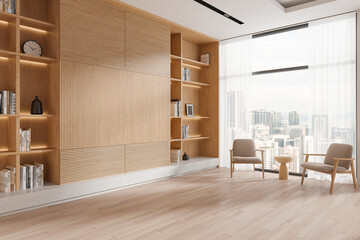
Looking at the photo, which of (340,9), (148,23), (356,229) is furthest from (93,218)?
(340,9)

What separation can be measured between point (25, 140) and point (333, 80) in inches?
228

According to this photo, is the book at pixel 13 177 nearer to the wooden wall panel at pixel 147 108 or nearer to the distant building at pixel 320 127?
the wooden wall panel at pixel 147 108

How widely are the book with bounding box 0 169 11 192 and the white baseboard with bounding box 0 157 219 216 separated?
0.39ft

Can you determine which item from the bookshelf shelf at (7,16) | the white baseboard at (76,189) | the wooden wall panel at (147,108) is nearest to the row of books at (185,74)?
the wooden wall panel at (147,108)

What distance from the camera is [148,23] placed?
17.9 feet

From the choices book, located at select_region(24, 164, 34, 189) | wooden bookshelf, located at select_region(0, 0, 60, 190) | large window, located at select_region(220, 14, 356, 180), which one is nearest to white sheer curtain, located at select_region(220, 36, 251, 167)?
large window, located at select_region(220, 14, 356, 180)

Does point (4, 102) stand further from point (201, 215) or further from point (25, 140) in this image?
point (201, 215)

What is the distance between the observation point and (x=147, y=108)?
17.9ft

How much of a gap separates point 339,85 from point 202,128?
3492 millimetres

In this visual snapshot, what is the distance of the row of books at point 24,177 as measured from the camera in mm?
3685

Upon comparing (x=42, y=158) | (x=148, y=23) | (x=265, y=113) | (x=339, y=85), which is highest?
(x=148, y=23)

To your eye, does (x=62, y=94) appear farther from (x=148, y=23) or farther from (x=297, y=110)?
(x=297, y=110)

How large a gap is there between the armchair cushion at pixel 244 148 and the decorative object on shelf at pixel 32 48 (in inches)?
177

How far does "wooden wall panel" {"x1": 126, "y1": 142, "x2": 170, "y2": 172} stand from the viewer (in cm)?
511
